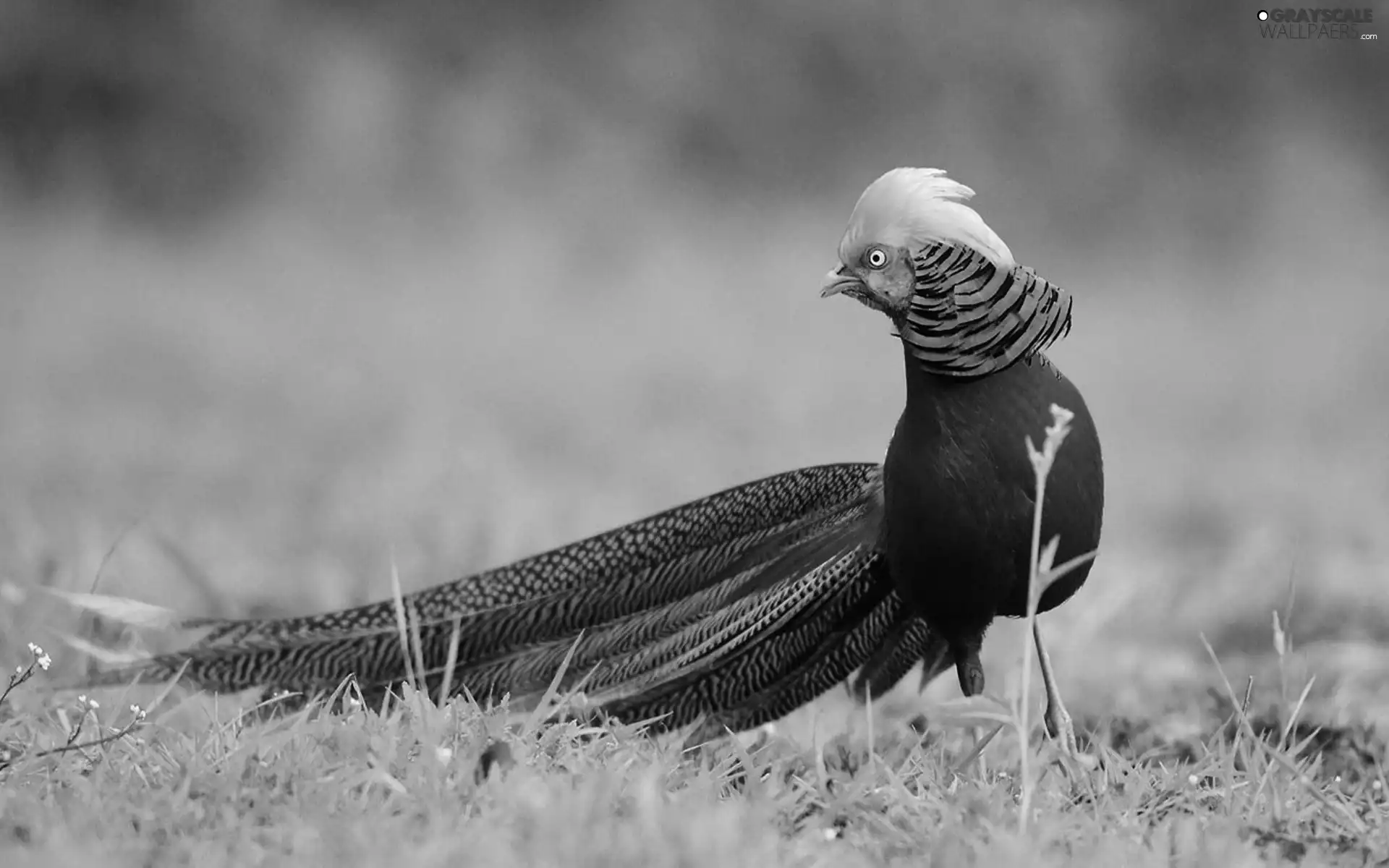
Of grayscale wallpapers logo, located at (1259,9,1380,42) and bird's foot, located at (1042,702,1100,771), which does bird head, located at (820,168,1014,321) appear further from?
grayscale wallpapers logo, located at (1259,9,1380,42)

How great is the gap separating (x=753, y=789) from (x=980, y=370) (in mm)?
767

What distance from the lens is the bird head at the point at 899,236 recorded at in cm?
231

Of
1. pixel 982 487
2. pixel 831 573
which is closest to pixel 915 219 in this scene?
pixel 982 487

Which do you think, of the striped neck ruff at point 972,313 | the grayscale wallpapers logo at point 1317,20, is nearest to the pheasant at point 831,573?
the striped neck ruff at point 972,313

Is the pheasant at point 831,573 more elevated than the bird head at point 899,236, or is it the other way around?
the bird head at point 899,236

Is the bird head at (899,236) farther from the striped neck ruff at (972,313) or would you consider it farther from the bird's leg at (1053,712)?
the bird's leg at (1053,712)

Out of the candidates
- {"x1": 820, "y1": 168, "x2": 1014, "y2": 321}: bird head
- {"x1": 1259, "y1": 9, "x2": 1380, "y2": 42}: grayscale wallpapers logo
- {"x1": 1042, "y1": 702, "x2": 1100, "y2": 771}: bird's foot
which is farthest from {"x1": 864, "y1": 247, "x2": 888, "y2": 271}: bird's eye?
{"x1": 1259, "y1": 9, "x2": 1380, "y2": 42}: grayscale wallpapers logo

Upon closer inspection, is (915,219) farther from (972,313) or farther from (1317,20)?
(1317,20)

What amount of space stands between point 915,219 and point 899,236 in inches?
1.4

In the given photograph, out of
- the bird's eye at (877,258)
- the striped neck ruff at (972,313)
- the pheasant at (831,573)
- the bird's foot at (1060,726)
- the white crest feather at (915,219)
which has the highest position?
the white crest feather at (915,219)

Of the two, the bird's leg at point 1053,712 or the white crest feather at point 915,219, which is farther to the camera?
the bird's leg at point 1053,712

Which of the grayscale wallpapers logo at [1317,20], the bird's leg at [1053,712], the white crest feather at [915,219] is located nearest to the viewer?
the white crest feather at [915,219]

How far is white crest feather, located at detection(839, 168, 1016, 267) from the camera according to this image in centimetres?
231

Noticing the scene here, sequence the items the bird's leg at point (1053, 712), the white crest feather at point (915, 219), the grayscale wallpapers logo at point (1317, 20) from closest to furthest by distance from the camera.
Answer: the white crest feather at point (915, 219), the bird's leg at point (1053, 712), the grayscale wallpapers logo at point (1317, 20)
